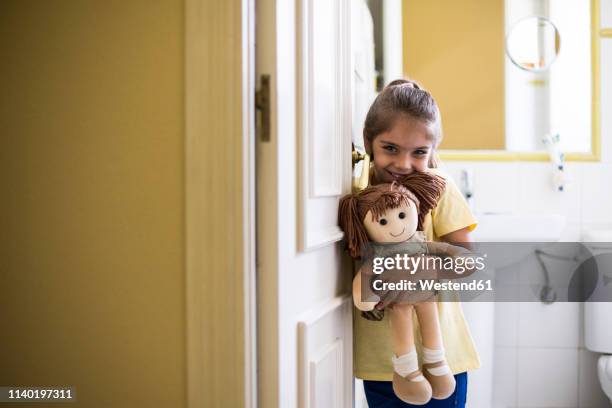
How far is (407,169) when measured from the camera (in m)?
1.00

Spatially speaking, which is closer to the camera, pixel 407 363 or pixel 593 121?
pixel 407 363

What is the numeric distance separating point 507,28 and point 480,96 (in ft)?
0.92

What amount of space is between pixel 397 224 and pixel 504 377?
144 centimetres

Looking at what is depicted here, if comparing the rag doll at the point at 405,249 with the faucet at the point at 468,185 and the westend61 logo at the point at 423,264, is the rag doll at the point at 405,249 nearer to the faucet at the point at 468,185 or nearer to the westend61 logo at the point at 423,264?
the westend61 logo at the point at 423,264

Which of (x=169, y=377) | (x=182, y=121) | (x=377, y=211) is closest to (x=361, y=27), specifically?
(x=377, y=211)

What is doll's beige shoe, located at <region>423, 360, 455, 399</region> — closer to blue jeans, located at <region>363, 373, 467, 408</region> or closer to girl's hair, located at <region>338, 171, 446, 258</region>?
blue jeans, located at <region>363, 373, 467, 408</region>

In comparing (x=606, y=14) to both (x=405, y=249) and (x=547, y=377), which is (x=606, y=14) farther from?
(x=405, y=249)

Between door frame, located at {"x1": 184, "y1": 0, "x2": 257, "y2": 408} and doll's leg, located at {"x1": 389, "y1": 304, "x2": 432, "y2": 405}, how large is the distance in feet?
1.24

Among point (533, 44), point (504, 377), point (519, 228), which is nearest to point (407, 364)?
point (519, 228)

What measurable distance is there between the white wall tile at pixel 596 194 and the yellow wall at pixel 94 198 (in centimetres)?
182

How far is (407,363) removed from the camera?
37.7 inches

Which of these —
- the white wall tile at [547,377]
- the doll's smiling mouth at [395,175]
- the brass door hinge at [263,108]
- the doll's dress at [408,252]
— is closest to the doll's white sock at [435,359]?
the doll's dress at [408,252]

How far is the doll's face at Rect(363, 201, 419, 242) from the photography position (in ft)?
3.04

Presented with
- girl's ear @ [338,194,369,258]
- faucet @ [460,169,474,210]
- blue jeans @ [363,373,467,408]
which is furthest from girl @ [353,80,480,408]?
faucet @ [460,169,474,210]
